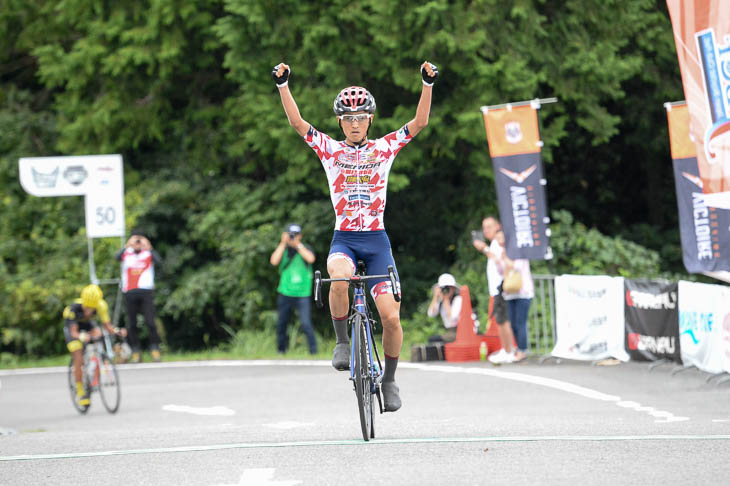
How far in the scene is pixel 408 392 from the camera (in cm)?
1400

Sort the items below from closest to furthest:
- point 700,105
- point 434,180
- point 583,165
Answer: point 700,105
point 434,180
point 583,165

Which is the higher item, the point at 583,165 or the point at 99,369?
the point at 583,165

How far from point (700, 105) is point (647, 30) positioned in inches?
410

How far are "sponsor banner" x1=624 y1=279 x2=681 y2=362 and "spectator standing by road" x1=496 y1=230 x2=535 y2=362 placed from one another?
133cm

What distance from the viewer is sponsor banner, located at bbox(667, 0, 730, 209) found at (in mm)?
11422

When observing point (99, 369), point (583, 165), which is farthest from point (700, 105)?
point (583, 165)

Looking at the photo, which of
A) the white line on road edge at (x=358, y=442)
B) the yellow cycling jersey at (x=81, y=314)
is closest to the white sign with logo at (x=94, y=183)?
the yellow cycling jersey at (x=81, y=314)

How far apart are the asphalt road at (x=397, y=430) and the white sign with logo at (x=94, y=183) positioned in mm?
4012

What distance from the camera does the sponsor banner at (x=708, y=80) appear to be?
11422 mm

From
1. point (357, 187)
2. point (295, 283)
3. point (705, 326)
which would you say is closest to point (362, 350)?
point (357, 187)

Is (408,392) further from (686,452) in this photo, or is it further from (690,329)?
(686,452)

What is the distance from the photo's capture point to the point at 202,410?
13773mm

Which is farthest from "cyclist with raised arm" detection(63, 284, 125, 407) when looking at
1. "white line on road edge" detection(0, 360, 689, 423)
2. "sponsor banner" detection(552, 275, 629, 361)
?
"sponsor banner" detection(552, 275, 629, 361)

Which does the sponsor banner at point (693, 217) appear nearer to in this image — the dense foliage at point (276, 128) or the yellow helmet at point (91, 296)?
the dense foliage at point (276, 128)
